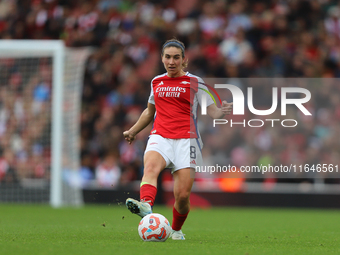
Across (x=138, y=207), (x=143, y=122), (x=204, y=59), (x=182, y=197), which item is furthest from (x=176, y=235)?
(x=204, y=59)

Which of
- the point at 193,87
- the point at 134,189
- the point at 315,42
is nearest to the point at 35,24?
the point at 134,189

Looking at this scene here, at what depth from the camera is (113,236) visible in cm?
632

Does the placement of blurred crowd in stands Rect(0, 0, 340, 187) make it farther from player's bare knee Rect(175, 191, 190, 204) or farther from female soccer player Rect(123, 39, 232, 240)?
player's bare knee Rect(175, 191, 190, 204)

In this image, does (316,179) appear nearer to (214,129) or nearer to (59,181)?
(214,129)

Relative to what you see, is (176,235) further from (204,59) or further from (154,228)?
(204,59)

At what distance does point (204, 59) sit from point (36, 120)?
179 inches

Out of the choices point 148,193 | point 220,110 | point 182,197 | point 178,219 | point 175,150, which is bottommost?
point 178,219

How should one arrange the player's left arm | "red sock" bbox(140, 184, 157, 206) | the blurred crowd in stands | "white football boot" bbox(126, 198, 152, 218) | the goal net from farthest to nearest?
1. the goal net
2. the blurred crowd in stands
3. the player's left arm
4. "red sock" bbox(140, 184, 157, 206)
5. "white football boot" bbox(126, 198, 152, 218)

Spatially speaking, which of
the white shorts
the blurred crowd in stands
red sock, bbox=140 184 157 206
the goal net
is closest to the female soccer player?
the white shorts

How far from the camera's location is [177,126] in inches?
243

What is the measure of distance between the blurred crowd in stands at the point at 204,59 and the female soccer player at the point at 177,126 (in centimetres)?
645

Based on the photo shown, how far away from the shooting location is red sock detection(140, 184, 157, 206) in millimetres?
5656

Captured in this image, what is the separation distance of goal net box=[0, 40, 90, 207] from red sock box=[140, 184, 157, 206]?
7.83m

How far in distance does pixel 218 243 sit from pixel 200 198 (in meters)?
7.51
